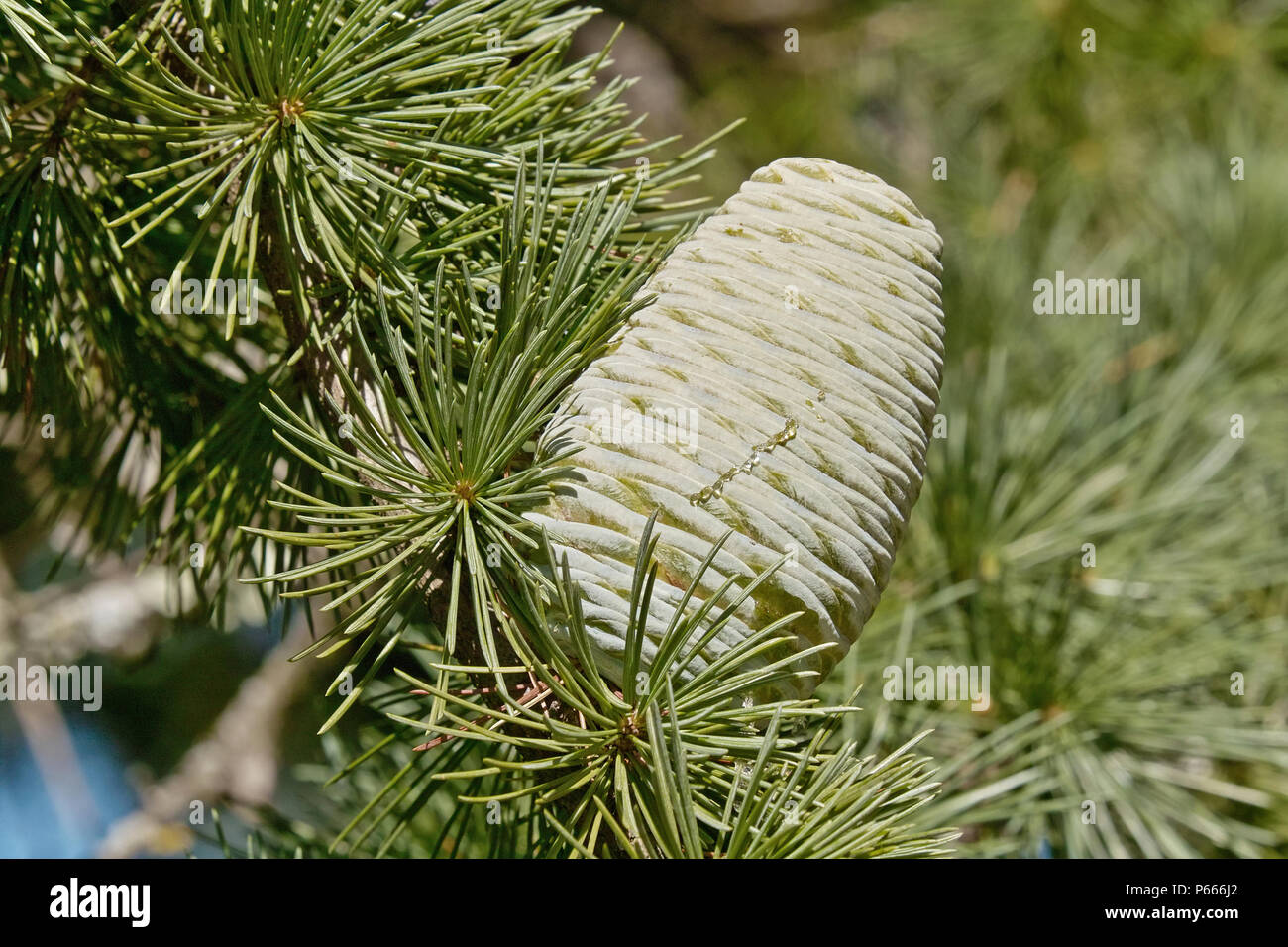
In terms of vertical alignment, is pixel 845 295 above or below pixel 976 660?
above

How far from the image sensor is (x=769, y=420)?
30 centimetres

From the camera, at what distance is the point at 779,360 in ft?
1.00

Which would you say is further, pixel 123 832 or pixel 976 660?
pixel 123 832

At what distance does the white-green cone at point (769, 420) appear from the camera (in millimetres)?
295

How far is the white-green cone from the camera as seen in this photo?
0.97ft

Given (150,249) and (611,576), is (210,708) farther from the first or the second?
(611,576)

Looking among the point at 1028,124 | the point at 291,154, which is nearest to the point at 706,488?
the point at 291,154

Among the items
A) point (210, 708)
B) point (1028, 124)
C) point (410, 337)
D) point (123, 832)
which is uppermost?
Answer: point (1028, 124)

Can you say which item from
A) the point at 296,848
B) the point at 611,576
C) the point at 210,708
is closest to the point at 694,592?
the point at 611,576

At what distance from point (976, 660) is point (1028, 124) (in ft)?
3.08

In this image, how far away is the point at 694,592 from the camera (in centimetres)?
30

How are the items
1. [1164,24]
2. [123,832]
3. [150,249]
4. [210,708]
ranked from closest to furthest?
[150,249]
[123,832]
[1164,24]
[210,708]

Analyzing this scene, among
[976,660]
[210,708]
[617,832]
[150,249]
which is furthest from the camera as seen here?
[210,708]

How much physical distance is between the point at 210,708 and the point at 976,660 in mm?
1434
